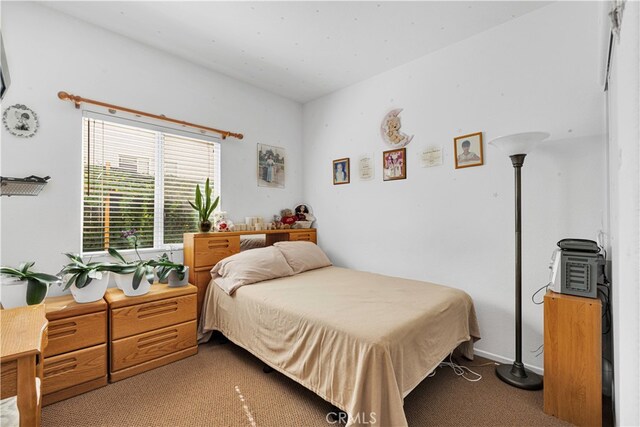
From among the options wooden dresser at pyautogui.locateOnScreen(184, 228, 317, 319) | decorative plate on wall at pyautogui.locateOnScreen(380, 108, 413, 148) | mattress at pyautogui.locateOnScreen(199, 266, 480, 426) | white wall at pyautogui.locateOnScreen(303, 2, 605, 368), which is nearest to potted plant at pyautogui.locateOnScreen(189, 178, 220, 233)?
wooden dresser at pyautogui.locateOnScreen(184, 228, 317, 319)

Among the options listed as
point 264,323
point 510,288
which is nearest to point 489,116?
point 510,288

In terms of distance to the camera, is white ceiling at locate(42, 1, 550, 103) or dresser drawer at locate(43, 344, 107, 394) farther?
white ceiling at locate(42, 1, 550, 103)

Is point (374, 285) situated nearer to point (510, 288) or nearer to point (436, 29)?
point (510, 288)

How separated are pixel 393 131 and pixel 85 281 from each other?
2.92 meters

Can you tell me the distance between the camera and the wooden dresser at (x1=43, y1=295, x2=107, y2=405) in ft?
5.65

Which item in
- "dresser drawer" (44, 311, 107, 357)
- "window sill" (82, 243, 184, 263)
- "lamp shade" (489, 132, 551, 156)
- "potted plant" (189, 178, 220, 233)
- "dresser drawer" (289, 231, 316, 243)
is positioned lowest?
"dresser drawer" (44, 311, 107, 357)

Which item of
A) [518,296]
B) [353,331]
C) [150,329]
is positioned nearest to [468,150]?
[518,296]

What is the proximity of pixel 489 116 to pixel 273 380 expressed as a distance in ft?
8.89

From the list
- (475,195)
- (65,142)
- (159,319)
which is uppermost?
(65,142)

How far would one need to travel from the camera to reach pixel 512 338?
7.23ft

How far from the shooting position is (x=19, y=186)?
1773mm

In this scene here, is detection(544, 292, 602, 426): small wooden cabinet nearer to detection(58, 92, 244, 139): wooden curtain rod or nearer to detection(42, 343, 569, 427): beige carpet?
detection(42, 343, 569, 427): beige carpet

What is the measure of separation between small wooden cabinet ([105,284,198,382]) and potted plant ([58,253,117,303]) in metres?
0.12

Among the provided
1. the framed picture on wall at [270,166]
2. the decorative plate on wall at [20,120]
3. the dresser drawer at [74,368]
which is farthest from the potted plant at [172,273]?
the framed picture on wall at [270,166]
